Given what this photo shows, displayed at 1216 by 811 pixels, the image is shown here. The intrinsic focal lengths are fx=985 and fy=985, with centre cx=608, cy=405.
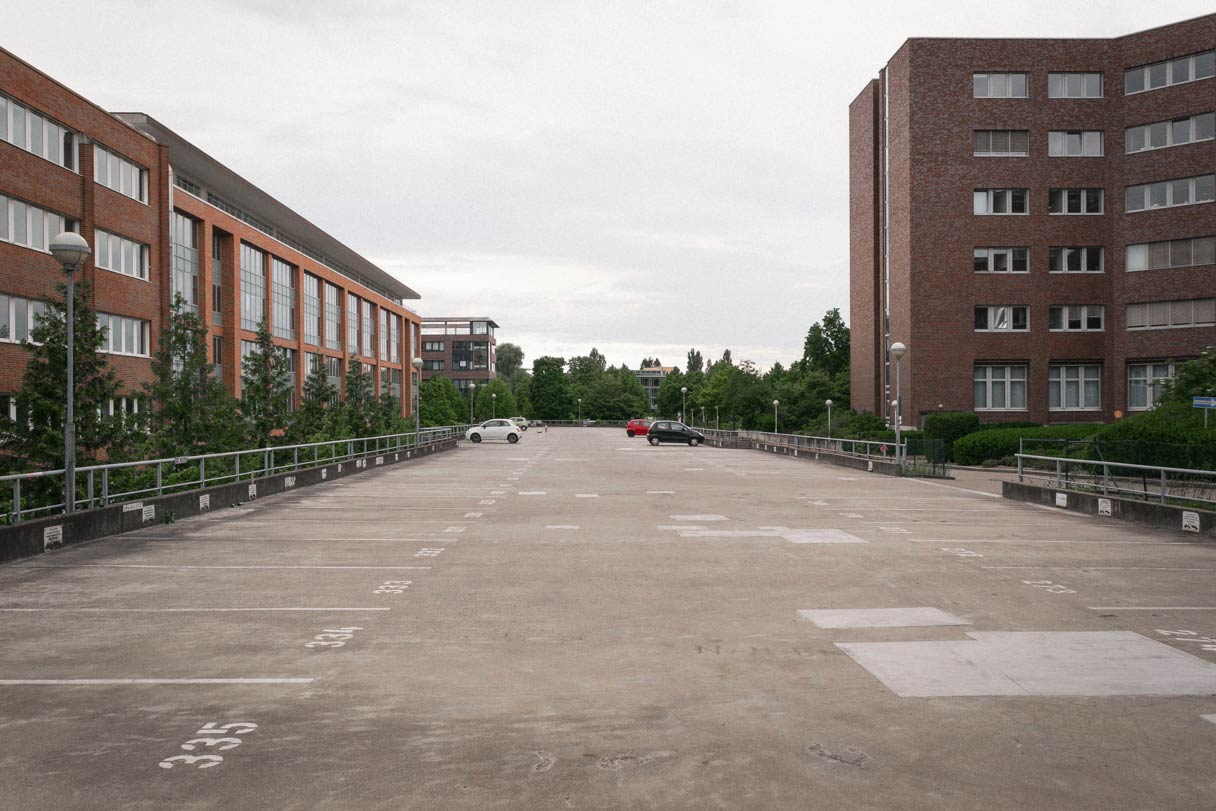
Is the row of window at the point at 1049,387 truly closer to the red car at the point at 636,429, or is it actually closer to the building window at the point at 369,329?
the red car at the point at 636,429

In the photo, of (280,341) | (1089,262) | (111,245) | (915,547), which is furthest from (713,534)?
(280,341)

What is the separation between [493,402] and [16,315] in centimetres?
11375

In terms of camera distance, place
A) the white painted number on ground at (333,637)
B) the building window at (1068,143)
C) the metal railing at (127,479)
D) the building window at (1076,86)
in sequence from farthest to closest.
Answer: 1. the building window at (1068,143)
2. the building window at (1076,86)
3. the metal railing at (127,479)
4. the white painted number on ground at (333,637)

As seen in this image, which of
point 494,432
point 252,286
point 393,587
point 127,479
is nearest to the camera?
point 393,587

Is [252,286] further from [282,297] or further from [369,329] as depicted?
[369,329]

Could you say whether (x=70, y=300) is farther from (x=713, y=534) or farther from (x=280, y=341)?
(x=280, y=341)

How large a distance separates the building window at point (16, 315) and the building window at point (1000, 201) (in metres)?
46.3

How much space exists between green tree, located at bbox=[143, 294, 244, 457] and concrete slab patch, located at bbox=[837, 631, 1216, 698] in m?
23.9

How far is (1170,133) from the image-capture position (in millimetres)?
51812

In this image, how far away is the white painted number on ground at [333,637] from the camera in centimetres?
821

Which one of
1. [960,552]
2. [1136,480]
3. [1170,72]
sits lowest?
[960,552]

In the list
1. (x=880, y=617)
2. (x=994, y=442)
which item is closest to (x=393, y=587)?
(x=880, y=617)

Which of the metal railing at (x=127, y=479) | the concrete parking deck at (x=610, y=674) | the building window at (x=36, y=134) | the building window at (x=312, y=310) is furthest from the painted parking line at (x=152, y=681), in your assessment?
the building window at (x=312, y=310)

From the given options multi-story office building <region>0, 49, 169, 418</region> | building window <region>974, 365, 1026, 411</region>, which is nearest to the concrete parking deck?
multi-story office building <region>0, 49, 169, 418</region>
